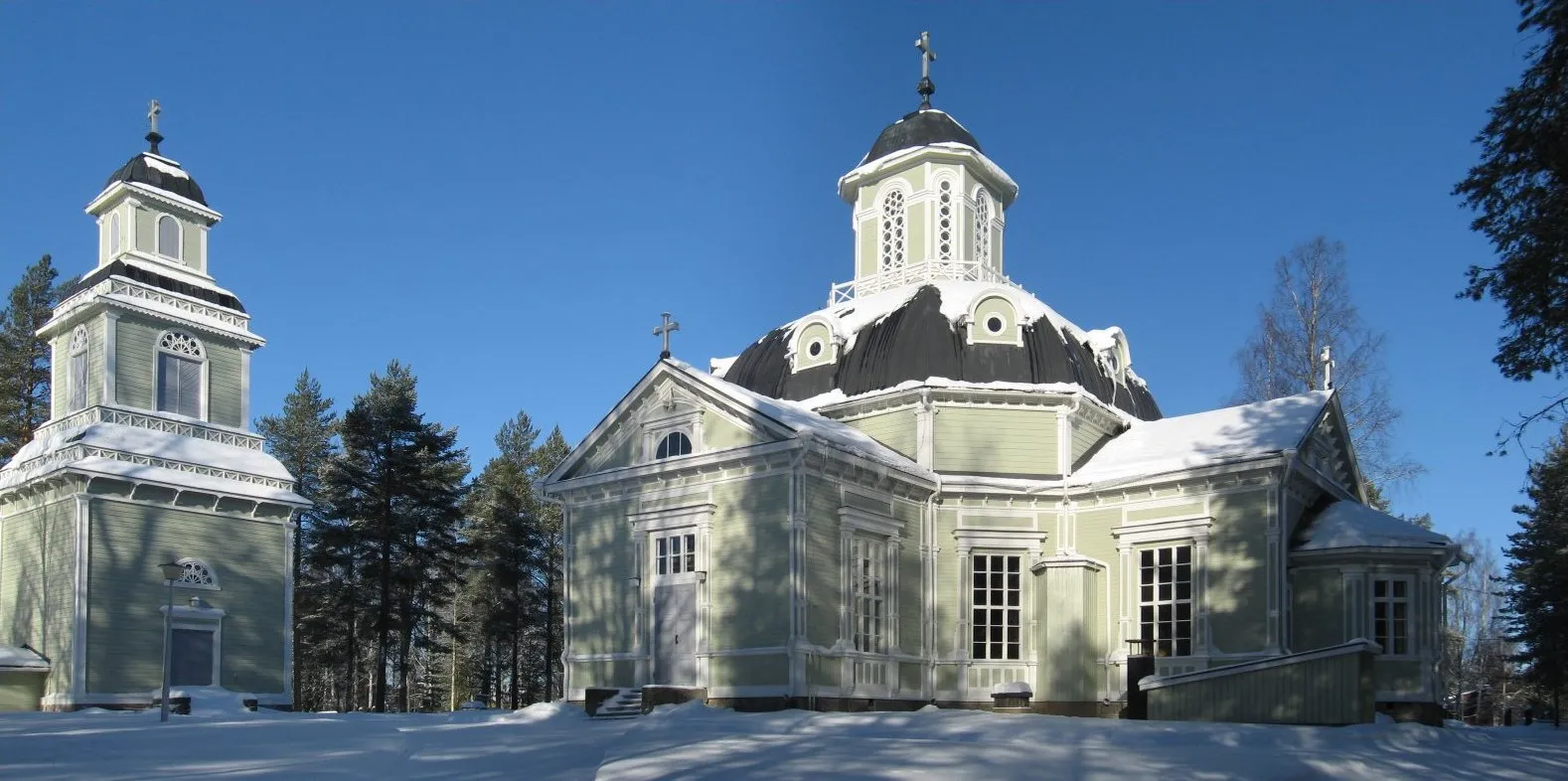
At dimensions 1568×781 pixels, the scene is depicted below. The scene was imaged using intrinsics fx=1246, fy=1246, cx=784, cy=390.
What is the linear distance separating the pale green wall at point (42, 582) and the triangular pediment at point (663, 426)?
10242 millimetres

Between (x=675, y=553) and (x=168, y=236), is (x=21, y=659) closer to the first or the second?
(x=168, y=236)

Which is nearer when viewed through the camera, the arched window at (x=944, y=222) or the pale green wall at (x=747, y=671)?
the pale green wall at (x=747, y=671)

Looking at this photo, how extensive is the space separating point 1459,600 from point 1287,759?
161 feet

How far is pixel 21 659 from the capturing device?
1002 inches

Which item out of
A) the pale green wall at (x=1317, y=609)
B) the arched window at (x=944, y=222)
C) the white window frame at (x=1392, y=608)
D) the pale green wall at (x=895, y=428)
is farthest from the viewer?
the arched window at (x=944, y=222)

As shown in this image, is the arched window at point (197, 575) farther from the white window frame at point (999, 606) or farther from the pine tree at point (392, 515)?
the white window frame at point (999, 606)

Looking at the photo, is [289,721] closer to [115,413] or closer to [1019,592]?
[115,413]

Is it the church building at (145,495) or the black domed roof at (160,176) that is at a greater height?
the black domed roof at (160,176)

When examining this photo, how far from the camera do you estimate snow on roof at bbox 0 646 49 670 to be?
82.6 feet

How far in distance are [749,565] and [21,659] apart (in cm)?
1554

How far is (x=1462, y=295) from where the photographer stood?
1387cm

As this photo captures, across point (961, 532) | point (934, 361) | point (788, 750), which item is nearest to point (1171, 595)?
point (961, 532)

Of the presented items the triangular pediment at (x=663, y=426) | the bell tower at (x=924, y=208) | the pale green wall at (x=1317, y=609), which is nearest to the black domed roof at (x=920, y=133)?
the bell tower at (x=924, y=208)

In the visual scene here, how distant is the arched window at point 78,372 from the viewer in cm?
2844
